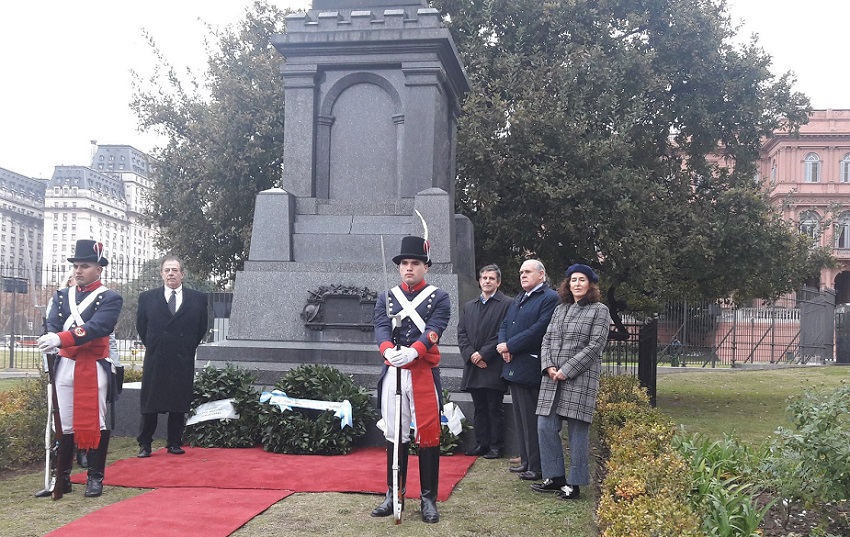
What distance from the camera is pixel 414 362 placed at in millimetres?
6098

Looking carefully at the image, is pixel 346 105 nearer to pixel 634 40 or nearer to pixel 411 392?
pixel 411 392

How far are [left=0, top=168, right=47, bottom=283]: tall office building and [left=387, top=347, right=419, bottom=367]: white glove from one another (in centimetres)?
5101

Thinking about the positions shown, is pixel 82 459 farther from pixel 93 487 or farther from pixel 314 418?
pixel 314 418

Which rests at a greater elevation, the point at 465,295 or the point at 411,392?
the point at 465,295

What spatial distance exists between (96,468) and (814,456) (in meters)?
5.12

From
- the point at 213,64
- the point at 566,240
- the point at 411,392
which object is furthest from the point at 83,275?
the point at 213,64

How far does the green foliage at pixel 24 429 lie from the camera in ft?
25.8

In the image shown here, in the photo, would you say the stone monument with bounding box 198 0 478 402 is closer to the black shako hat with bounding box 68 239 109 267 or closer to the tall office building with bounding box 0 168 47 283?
the black shako hat with bounding box 68 239 109 267

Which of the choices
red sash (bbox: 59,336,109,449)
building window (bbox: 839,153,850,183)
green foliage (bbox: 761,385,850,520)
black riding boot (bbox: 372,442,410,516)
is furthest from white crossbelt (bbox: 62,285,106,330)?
building window (bbox: 839,153,850,183)

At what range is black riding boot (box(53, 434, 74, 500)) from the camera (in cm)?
648

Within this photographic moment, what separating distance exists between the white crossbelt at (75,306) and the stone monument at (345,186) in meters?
2.78

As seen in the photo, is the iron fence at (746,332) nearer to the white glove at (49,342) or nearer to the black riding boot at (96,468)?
the black riding boot at (96,468)

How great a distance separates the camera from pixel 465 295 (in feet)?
33.3

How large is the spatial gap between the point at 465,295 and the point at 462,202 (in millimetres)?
5679
